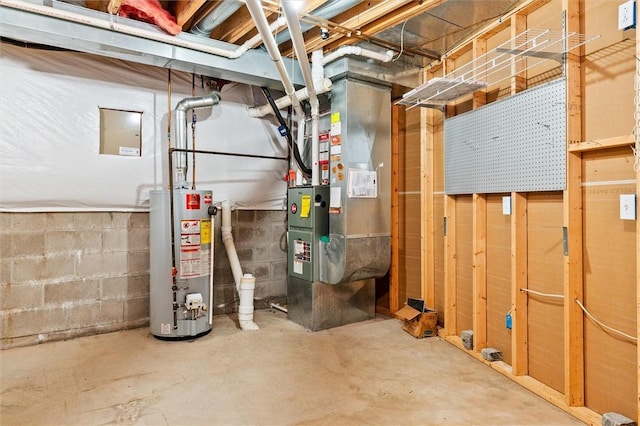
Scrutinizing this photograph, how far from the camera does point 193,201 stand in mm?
3086

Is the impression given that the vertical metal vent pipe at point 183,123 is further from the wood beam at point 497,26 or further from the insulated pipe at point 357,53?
the wood beam at point 497,26

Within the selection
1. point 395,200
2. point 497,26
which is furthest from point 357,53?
point 395,200

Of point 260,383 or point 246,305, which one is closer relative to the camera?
point 260,383

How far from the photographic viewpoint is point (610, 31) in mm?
1873

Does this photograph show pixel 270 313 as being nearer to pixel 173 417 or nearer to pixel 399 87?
pixel 173 417

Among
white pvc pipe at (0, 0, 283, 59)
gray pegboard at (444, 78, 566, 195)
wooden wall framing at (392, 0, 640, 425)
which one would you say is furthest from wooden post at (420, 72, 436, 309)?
white pvc pipe at (0, 0, 283, 59)

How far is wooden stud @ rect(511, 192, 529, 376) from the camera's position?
Answer: 2.37 meters

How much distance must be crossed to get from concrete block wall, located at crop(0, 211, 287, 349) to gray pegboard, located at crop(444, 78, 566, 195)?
2843mm

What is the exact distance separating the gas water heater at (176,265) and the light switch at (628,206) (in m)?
2.86

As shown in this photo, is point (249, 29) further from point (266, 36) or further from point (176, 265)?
point (176, 265)

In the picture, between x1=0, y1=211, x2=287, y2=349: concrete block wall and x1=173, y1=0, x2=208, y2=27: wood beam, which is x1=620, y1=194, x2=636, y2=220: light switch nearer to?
x1=173, y1=0, x2=208, y2=27: wood beam

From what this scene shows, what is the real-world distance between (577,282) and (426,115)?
1.86 m

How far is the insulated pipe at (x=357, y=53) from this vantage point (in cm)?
Answer: 296

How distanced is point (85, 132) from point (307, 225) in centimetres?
207
